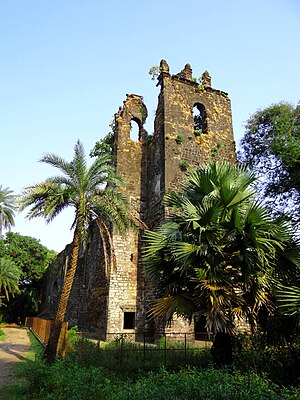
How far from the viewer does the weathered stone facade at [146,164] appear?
16.3m

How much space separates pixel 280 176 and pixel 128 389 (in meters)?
16.9


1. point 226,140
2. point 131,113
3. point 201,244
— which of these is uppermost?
point 131,113

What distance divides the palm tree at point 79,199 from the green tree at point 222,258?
3.07m

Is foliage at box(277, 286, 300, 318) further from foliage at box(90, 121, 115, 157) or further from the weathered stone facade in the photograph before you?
foliage at box(90, 121, 115, 157)

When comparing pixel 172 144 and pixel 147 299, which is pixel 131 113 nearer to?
pixel 172 144

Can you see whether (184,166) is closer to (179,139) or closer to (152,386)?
(179,139)

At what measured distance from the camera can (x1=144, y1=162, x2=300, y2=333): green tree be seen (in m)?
7.60

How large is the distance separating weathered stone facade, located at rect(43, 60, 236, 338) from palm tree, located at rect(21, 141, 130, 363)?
424cm

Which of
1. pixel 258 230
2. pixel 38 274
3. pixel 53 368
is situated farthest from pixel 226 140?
pixel 38 274

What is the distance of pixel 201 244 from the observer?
795 cm

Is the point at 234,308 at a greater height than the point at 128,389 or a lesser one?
greater

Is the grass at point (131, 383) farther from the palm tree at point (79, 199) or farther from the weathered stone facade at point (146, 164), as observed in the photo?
the weathered stone facade at point (146, 164)

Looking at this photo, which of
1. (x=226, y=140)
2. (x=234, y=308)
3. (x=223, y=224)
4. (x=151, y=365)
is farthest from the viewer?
(x=226, y=140)

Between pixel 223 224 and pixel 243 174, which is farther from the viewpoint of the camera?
pixel 243 174
